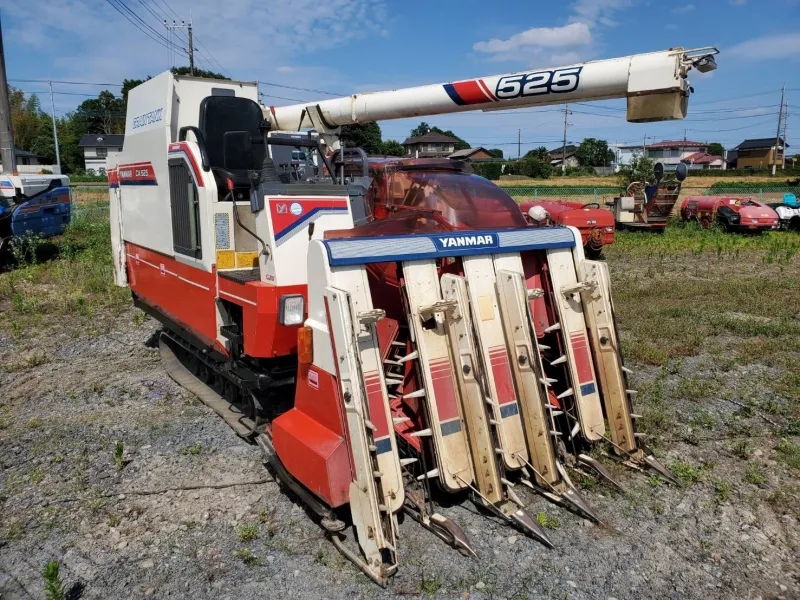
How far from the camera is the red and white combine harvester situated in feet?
11.8

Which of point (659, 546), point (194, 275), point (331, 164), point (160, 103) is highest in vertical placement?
point (160, 103)

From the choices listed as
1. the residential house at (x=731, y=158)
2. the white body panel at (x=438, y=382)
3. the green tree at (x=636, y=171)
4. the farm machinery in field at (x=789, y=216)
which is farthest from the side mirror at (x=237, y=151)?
the residential house at (x=731, y=158)

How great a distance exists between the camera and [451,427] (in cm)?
379

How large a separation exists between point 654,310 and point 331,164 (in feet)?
17.8

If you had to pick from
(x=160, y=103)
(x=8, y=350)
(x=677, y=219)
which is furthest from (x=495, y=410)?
(x=677, y=219)

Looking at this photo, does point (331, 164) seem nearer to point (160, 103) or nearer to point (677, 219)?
point (160, 103)

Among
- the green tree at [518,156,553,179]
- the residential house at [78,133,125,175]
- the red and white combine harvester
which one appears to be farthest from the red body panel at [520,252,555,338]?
the residential house at [78,133,125,175]

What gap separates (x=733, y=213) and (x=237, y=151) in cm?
1701

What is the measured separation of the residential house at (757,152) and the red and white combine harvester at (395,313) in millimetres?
82464

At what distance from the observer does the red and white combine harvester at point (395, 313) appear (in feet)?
11.8

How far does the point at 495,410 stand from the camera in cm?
390

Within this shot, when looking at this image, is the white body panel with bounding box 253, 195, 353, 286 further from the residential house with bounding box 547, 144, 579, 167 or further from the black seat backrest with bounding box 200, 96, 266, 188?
the residential house with bounding box 547, 144, 579, 167

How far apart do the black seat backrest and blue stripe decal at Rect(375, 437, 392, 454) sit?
314cm

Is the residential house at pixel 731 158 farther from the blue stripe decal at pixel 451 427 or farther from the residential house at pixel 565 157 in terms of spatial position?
the blue stripe decal at pixel 451 427
